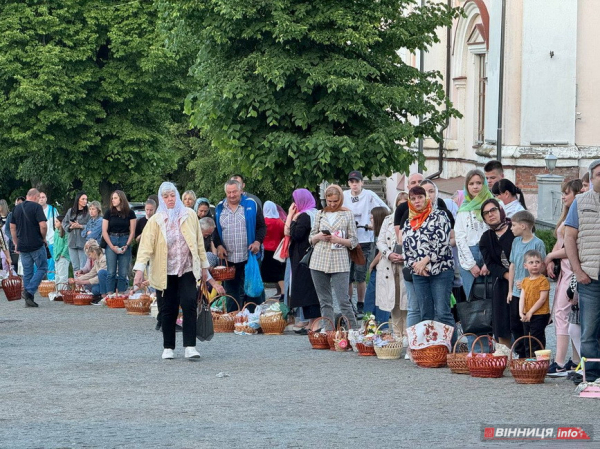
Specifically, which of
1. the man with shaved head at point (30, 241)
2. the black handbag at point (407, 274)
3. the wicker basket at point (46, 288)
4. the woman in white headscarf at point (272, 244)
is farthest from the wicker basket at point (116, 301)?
the black handbag at point (407, 274)

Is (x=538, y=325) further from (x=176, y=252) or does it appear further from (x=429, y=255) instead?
(x=176, y=252)

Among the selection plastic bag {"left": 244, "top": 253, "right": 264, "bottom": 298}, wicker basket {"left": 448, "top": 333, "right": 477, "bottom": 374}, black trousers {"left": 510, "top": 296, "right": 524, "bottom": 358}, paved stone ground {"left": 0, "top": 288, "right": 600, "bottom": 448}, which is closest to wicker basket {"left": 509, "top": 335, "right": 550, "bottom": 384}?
paved stone ground {"left": 0, "top": 288, "right": 600, "bottom": 448}

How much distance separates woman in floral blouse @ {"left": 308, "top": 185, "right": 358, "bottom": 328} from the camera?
593 inches

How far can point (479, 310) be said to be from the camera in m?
12.9

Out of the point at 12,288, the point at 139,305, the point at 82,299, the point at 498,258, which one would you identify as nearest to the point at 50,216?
the point at 82,299

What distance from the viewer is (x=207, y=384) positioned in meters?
11.7

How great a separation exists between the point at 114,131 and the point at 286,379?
30.4m

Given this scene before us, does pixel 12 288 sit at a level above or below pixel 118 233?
below

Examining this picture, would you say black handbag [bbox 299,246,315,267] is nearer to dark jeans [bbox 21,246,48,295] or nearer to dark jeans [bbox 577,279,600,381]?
dark jeans [bbox 577,279,600,381]

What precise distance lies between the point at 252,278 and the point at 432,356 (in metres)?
5.18

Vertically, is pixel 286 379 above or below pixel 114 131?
below

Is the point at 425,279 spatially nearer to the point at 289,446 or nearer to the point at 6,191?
the point at 289,446

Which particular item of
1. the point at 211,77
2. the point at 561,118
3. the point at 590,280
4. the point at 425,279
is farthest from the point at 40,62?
the point at 590,280

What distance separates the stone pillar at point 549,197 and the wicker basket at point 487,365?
59.8 feet
